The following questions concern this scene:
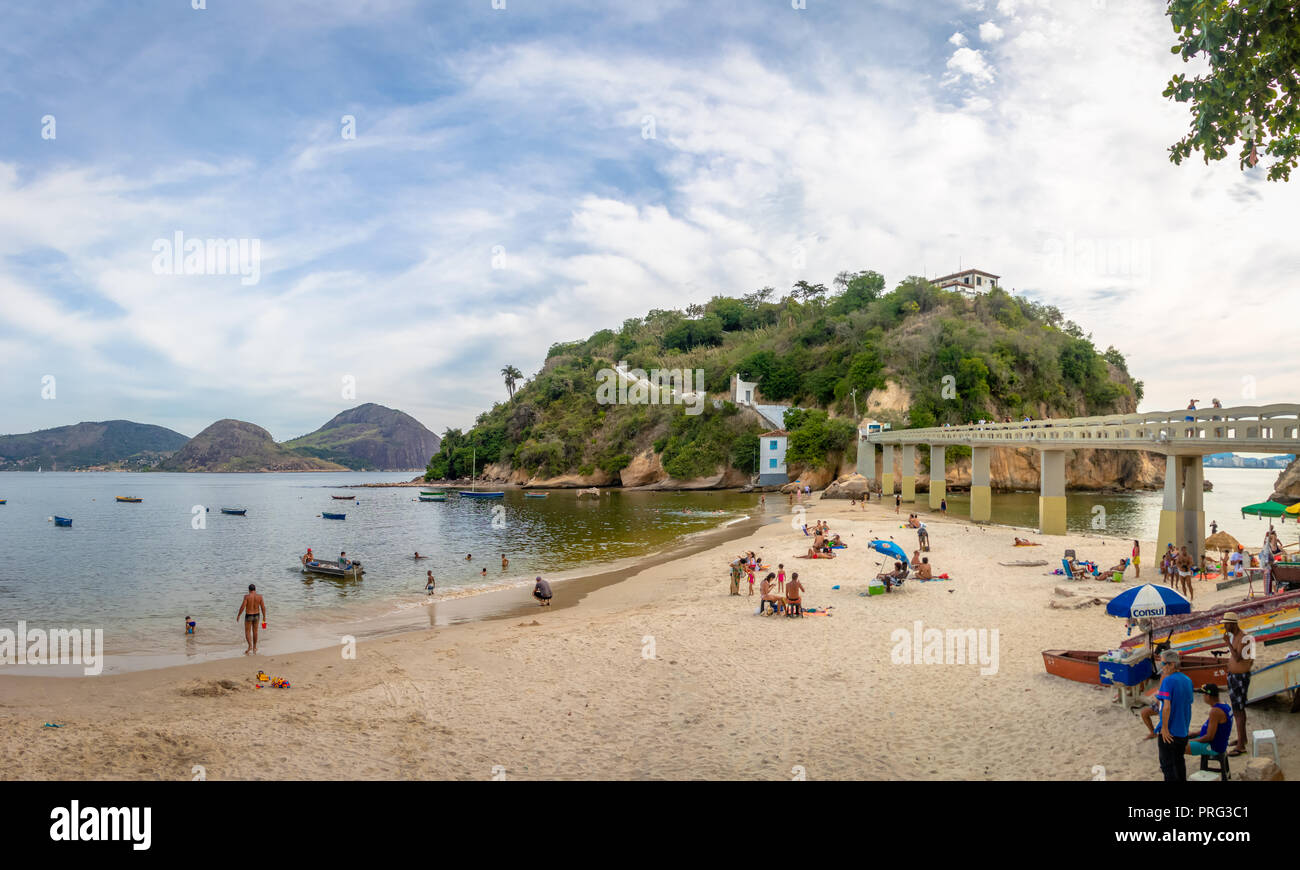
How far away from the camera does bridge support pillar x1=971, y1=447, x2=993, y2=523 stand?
4359cm

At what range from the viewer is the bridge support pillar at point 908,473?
2473 inches

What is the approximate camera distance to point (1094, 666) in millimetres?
10297

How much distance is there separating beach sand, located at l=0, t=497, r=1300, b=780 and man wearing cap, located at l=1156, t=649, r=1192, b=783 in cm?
98

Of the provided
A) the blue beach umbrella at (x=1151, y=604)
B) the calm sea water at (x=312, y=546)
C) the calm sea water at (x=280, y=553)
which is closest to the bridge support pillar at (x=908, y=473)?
the calm sea water at (x=312, y=546)

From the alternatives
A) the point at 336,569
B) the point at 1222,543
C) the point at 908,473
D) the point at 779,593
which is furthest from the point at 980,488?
the point at 336,569

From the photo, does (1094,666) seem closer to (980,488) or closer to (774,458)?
(980,488)

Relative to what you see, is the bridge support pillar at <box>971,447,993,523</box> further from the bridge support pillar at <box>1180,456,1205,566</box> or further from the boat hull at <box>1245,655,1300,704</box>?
the boat hull at <box>1245,655,1300,704</box>

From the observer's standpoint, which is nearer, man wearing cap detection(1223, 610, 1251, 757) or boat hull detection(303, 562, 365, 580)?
man wearing cap detection(1223, 610, 1251, 757)

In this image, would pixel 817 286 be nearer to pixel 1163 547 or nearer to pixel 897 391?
pixel 897 391

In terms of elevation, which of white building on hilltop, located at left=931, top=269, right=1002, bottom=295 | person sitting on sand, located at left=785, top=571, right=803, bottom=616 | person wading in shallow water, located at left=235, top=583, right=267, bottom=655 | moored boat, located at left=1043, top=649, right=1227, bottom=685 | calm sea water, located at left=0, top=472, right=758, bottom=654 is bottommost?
calm sea water, located at left=0, top=472, right=758, bottom=654

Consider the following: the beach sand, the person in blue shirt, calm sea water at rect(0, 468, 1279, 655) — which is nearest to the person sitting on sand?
the beach sand

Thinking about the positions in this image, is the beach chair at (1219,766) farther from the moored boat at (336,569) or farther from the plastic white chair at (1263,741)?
the moored boat at (336,569)

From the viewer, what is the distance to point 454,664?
14508mm
